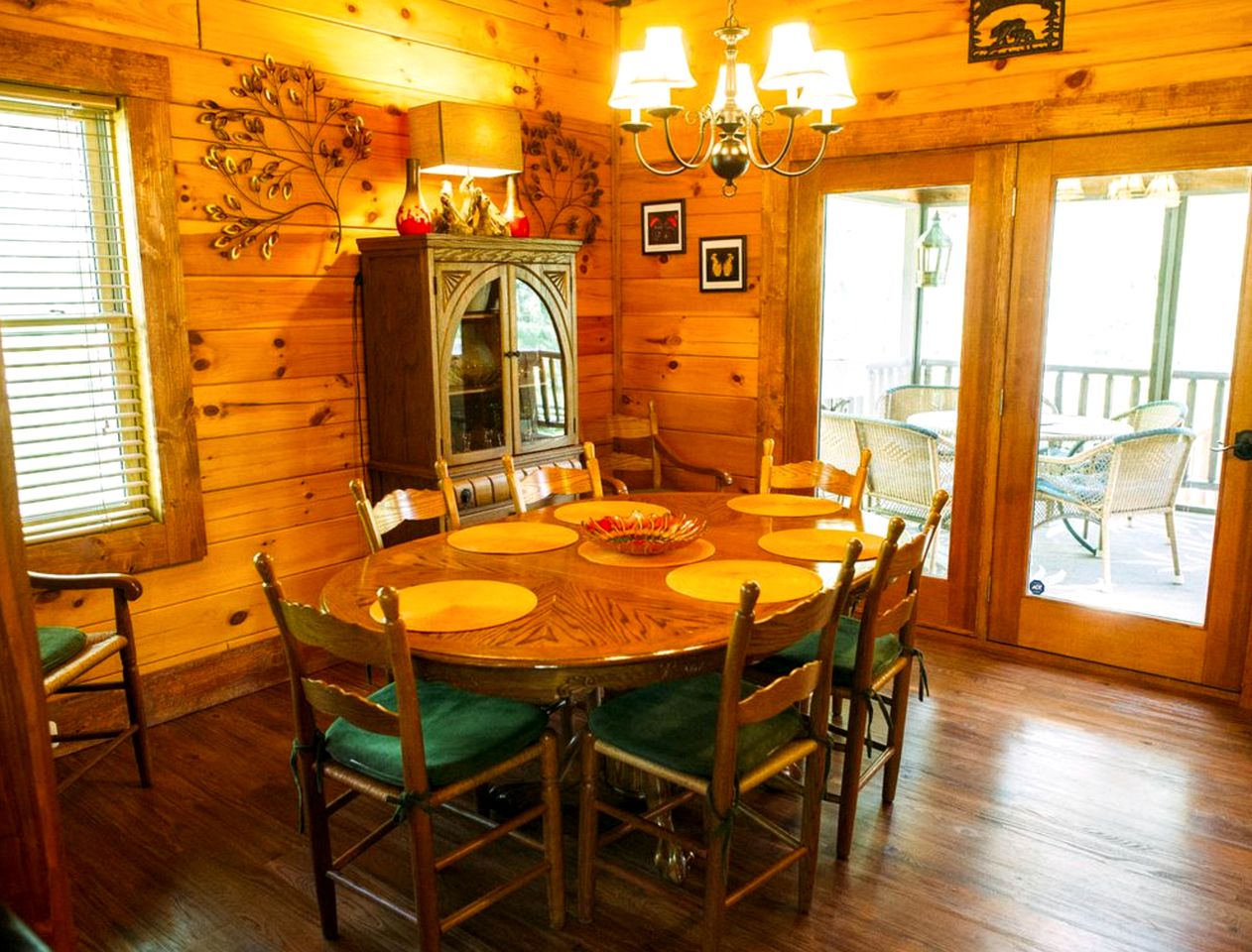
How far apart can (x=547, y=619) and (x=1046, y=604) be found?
248 centimetres

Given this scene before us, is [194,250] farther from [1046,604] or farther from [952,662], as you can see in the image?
[1046,604]

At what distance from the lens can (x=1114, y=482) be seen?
3.69 meters

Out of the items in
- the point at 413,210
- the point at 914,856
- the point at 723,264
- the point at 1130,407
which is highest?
the point at 413,210

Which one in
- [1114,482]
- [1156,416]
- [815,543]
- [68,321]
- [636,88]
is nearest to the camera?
[636,88]

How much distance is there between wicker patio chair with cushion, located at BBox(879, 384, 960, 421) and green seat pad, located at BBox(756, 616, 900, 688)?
1.53 metres

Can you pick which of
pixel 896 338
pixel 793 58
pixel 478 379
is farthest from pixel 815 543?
pixel 896 338

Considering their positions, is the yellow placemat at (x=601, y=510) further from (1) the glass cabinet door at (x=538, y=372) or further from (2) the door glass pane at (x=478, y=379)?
(1) the glass cabinet door at (x=538, y=372)

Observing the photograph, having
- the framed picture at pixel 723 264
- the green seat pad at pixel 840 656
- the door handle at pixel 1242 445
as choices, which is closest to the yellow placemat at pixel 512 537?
the green seat pad at pixel 840 656

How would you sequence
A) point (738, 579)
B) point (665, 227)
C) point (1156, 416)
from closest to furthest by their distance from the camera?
1. point (738, 579)
2. point (1156, 416)
3. point (665, 227)

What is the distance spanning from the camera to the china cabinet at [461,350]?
3510mm

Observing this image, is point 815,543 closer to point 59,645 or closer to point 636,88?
point 636,88

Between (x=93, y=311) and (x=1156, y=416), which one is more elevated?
(x=93, y=311)

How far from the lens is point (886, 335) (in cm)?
412

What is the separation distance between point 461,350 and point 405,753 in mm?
2030
